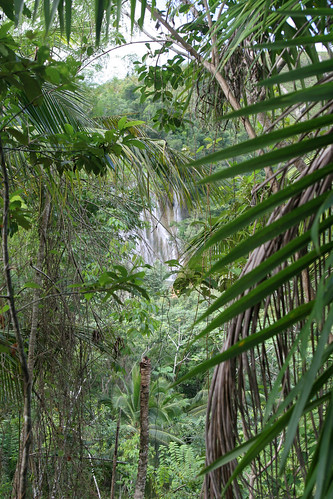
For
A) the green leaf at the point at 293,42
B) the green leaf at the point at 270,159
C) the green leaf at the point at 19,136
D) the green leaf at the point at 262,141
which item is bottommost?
the green leaf at the point at 270,159

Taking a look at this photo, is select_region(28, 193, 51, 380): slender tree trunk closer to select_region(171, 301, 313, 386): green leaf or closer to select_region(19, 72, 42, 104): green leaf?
select_region(19, 72, 42, 104): green leaf

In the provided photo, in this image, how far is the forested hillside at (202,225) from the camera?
31 centimetres

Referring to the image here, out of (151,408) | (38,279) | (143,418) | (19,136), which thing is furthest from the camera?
(151,408)

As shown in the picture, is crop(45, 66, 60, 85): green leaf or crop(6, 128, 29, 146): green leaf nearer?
crop(45, 66, 60, 85): green leaf

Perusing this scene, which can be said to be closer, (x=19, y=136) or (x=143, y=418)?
(x=19, y=136)

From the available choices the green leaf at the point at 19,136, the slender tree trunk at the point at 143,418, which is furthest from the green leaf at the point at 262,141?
the slender tree trunk at the point at 143,418

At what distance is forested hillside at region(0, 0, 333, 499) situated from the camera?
1.03ft

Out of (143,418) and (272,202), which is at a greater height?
(143,418)

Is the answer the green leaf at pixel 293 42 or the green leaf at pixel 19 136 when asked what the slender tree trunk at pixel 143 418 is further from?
the green leaf at pixel 293 42

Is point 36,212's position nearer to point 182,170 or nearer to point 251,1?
point 182,170

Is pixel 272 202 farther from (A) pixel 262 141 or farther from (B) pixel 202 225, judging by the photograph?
(B) pixel 202 225

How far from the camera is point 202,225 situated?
80.3 inches

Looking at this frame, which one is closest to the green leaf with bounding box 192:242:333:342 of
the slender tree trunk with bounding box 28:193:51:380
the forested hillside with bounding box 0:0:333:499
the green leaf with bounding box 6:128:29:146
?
the forested hillside with bounding box 0:0:333:499

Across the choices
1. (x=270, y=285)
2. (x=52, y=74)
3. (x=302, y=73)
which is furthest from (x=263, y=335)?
(x=52, y=74)
